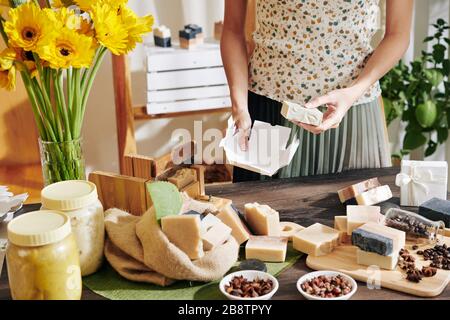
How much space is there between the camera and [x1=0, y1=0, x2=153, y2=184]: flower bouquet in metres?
1.24

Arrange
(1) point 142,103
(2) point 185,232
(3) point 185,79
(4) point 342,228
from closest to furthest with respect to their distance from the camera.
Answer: (2) point 185,232 → (4) point 342,228 → (3) point 185,79 → (1) point 142,103

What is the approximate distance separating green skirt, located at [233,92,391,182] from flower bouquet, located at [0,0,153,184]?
0.72 m

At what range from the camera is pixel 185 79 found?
112 inches

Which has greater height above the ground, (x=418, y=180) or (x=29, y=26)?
(x=29, y=26)

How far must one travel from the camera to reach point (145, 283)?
49.8 inches

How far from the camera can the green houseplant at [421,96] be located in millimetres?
3111

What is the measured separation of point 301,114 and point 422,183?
330 millimetres

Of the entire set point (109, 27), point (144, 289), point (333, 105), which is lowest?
point (144, 289)

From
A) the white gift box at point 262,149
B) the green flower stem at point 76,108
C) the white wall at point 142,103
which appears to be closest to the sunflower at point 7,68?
the green flower stem at point 76,108

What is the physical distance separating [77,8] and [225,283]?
0.62 m

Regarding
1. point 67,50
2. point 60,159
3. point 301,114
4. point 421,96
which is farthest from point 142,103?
point 67,50

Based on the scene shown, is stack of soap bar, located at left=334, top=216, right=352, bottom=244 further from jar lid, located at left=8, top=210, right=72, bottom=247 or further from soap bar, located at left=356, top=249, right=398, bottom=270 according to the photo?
jar lid, located at left=8, top=210, right=72, bottom=247

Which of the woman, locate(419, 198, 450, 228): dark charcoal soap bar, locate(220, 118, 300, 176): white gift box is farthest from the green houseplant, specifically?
locate(419, 198, 450, 228): dark charcoal soap bar

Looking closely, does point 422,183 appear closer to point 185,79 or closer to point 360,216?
point 360,216
